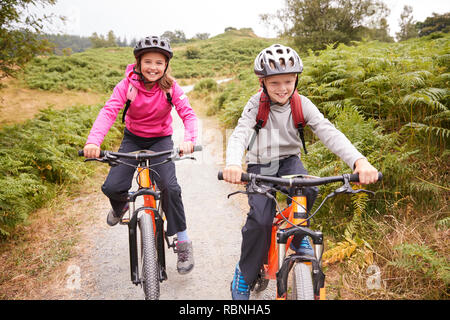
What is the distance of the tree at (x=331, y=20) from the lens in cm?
1711

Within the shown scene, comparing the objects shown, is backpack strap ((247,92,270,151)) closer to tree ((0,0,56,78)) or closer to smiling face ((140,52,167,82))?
smiling face ((140,52,167,82))

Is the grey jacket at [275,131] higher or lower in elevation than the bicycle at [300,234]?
higher

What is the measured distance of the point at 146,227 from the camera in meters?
2.89

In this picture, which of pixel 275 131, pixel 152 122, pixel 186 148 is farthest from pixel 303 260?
pixel 152 122

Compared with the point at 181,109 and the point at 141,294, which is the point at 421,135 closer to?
the point at 181,109

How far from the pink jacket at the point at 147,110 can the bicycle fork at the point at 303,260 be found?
5.67 feet

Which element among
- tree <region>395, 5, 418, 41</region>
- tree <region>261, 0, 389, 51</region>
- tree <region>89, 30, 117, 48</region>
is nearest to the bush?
tree <region>261, 0, 389, 51</region>

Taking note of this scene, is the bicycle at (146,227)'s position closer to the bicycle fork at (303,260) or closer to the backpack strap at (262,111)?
the backpack strap at (262,111)

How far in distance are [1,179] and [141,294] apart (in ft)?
10.4

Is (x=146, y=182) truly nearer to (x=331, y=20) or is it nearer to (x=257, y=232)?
(x=257, y=232)

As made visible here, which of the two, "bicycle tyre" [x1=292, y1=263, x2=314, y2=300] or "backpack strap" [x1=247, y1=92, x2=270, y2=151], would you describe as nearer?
"bicycle tyre" [x1=292, y1=263, x2=314, y2=300]

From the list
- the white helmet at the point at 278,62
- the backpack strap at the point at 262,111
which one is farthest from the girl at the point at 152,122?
the white helmet at the point at 278,62

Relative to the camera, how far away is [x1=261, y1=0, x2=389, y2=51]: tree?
17109 mm
